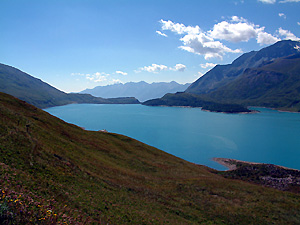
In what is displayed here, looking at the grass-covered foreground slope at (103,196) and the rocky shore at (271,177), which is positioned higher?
the grass-covered foreground slope at (103,196)

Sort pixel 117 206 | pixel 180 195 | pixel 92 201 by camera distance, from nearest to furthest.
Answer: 1. pixel 92 201
2. pixel 117 206
3. pixel 180 195

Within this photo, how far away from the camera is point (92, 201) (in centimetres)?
2152

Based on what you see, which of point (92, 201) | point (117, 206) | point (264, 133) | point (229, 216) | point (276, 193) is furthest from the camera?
point (264, 133)

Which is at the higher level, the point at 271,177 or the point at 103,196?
the point at 103,196

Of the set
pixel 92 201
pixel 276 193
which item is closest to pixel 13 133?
pixel 92 201

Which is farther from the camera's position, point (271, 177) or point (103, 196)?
point (271, 177)

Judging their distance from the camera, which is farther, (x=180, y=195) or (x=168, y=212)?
(x=180, y=195)

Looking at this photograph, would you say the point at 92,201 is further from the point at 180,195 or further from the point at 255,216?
the point at 255,216

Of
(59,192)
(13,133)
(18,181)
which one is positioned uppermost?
(13,133)

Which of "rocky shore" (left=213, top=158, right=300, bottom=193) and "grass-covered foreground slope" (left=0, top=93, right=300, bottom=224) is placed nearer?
"grass-covered foreground slope" (left=0, top=93, right=300, bottom=224)

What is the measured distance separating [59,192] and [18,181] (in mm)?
3873

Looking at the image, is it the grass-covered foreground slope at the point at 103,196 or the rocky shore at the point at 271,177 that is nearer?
the grass-covered foreground slope at the point at 103,196

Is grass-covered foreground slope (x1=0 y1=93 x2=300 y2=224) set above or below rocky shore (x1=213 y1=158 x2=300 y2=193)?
above

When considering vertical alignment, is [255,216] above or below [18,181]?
below
